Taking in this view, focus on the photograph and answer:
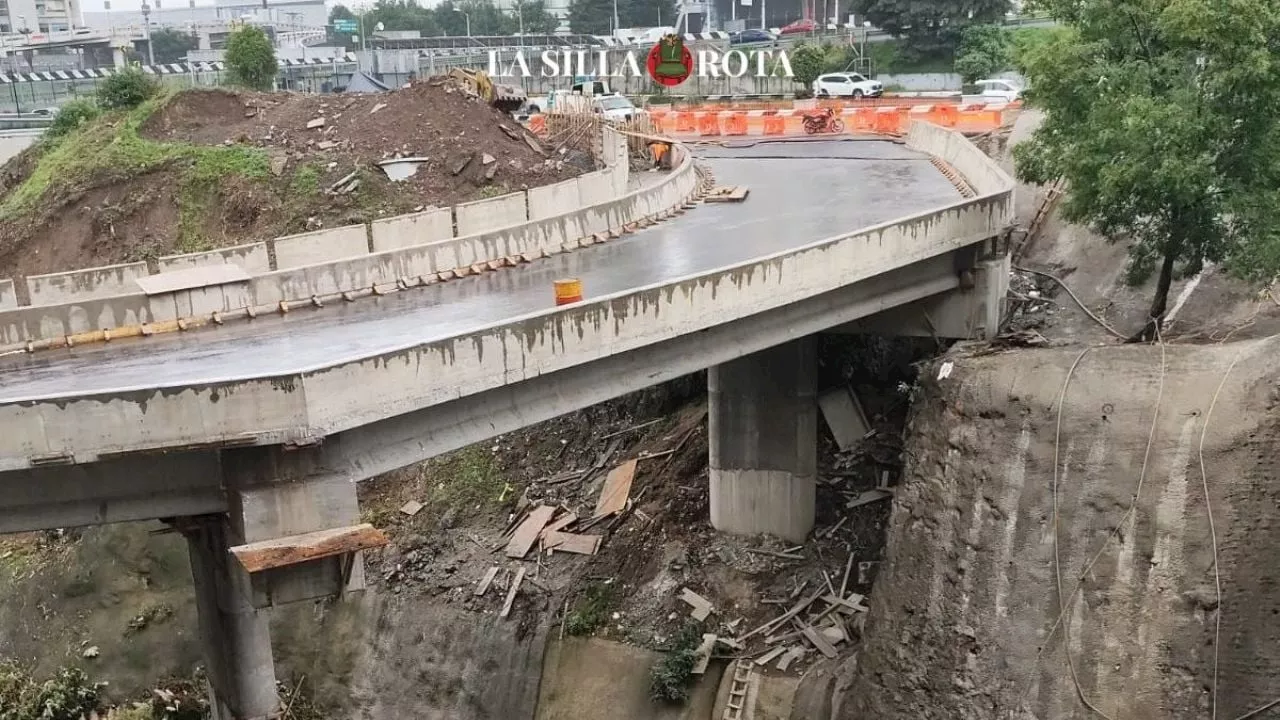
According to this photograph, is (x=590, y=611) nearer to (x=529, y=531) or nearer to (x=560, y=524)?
(x=560, y=524)

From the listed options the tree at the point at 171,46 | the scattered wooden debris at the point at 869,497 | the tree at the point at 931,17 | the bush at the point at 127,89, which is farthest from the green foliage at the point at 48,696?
the tree at the point at 171,46

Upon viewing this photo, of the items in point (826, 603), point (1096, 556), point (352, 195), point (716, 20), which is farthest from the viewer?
point (716, 20)

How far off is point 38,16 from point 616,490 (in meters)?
143

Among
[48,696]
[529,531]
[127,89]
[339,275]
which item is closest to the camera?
[339,275]

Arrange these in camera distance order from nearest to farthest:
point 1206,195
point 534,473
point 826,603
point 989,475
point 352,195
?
1. point 989,475
2. point 1206,195
3. point 826,603
4. point 534,473
5. point 352,195

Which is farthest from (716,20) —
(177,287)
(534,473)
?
(177,287)

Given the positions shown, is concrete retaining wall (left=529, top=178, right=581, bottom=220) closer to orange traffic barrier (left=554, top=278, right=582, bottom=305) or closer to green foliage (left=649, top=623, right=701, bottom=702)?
orange traffic barrier (left=554, top=278, right=582, bottom=305)

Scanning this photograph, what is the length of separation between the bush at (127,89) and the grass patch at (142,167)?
Answer: 2.57 meters

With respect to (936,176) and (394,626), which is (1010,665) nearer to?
(394,626)

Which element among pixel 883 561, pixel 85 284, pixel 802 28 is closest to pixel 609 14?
pixel 802 28

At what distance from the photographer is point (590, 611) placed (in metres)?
19.9

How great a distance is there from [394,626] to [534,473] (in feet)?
15.9

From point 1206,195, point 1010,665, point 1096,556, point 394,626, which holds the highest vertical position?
point 1206,195

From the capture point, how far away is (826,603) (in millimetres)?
18547
